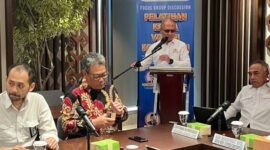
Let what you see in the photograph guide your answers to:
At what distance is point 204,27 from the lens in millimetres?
5996

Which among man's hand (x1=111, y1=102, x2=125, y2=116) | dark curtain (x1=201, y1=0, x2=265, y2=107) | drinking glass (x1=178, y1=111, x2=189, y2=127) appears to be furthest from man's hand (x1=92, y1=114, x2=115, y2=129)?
dark curtain (x1=201, y1=0, x2=265, y2=107)

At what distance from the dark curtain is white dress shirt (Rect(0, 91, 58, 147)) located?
3546 millimetres

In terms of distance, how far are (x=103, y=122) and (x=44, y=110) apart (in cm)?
40

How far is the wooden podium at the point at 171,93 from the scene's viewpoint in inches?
161

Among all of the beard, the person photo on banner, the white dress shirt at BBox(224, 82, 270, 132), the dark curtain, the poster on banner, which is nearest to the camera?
the beard

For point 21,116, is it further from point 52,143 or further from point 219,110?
point 219,110

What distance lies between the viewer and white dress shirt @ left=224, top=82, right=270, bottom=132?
378 cm

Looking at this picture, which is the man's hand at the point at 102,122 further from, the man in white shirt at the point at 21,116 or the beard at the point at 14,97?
the beard at the point at 14,97

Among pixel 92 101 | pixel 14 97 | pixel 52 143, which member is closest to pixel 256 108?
pixel 92 101

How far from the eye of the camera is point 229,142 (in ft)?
8.10

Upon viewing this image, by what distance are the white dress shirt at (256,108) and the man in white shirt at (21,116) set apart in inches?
79.4

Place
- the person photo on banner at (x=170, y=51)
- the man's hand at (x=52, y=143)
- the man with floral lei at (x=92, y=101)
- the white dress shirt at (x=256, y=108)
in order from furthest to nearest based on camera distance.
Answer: the person photo on banner at (x=170, y=51)
the white dress shirt at (x=256, y=108)
the man with floral lei at (x=92, y=101)
the man's hand at (x=52, y=143)

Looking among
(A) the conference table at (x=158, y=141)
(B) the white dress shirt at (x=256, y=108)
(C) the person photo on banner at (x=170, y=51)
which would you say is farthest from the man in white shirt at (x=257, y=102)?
(C) the person photo on banner at (x=170, y=51)

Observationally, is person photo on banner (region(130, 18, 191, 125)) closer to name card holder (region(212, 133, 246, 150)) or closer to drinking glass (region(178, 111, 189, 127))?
drinking glass (region(178, 111, 189, 127))
